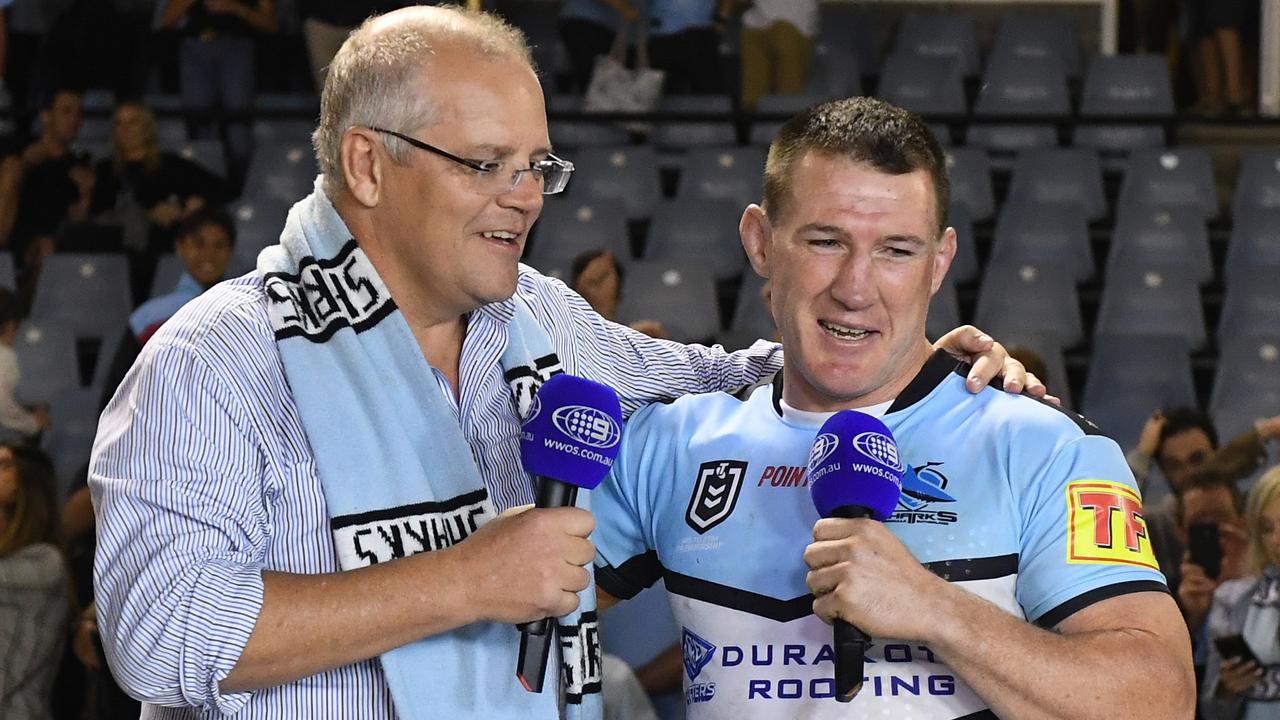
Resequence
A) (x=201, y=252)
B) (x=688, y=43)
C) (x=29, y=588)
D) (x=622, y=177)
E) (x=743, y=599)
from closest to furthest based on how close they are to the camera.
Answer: (x=743, y=599) < (x=29, y=588) < (x=201, y=252) < (x=622, y=177) < (x=688, y=43)

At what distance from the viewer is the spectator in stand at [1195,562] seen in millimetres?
4258

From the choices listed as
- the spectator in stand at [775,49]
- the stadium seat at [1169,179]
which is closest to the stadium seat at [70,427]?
the spectator in stand at [775,49]

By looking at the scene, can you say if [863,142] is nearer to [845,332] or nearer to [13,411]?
[845,332]

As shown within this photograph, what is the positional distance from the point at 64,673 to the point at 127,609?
9.76ft

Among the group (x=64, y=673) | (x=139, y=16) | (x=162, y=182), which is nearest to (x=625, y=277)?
(x=162, y=182)

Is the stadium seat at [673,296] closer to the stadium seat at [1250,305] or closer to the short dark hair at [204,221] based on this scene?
the short dark hair at [204,221]

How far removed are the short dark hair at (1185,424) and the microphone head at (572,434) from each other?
3324mm

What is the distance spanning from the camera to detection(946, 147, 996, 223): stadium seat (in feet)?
24.5

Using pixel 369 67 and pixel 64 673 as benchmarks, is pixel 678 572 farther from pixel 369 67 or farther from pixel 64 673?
pixel 64 673

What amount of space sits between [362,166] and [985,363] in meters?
0.85

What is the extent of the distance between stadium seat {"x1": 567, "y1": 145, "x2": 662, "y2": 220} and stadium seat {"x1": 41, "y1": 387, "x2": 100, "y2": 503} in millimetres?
2424

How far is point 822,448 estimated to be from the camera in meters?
1.84

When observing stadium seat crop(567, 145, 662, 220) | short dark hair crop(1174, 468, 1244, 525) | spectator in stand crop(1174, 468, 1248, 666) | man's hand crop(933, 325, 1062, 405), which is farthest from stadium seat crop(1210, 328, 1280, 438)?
man's hand crop(933, 325, 1062, 405)

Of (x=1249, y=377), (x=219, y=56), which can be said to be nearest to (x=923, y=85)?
(x=1249, y=377)
